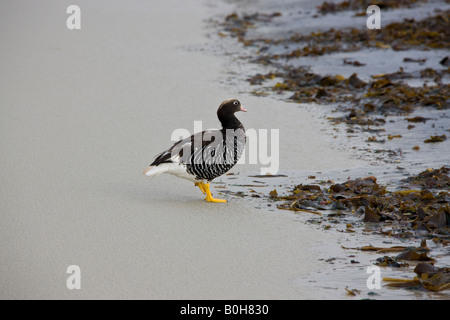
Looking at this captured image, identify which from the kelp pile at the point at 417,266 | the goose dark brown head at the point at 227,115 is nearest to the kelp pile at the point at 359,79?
the goose dark brown head at the point at 227,115

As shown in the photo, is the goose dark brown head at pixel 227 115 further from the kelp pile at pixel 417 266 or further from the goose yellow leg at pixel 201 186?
the kelp pile at pixel 417 266

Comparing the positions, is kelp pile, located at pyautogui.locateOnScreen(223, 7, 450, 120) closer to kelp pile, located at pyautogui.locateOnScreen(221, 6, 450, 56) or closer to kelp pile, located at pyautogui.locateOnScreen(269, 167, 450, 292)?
kelp pile, located at pyautogui.locateOnScreen(221, 6, 450, 56)

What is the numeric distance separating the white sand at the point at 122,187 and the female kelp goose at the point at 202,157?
0.84 ft

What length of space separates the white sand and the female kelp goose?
0.26m

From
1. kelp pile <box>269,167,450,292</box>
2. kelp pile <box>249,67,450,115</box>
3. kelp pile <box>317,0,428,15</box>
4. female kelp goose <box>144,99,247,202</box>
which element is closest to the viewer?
kelp pile <box>269,167,450,292</box>

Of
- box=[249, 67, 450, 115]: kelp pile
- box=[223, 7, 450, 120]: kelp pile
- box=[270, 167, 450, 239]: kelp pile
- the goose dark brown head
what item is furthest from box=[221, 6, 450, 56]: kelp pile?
the goose dark brown head

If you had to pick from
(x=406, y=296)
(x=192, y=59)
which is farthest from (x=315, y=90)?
(x=406, y=296)

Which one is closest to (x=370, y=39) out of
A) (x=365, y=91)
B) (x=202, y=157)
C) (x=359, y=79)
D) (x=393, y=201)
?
(x=359, y=79)

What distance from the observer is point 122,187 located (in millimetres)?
6559

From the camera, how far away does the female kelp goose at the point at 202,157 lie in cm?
615

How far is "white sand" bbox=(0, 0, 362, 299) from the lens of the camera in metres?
4.60

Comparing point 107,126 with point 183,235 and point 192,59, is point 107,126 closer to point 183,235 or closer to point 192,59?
point 183,235

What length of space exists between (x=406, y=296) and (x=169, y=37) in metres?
11.2

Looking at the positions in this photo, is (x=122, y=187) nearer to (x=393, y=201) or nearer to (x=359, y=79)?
(x=393, y=201)
